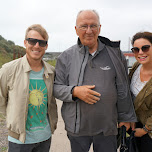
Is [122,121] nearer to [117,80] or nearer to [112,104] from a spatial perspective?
[112,104]

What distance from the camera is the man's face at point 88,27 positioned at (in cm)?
228

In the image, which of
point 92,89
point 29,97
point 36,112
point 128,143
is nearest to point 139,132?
point 128,143

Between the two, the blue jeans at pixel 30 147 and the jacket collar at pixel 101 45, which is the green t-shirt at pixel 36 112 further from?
the jacket collar at pixel 101 45

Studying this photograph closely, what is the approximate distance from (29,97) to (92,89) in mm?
793

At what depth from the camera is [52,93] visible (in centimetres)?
239

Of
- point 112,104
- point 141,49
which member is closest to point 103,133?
point 112,104

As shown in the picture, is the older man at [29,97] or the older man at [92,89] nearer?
the older man at [29,97]

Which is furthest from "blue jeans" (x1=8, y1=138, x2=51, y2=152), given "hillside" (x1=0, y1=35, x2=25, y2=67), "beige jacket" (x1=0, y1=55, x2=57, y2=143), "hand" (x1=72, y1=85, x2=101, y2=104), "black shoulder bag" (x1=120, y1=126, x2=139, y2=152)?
"hillside" (x1=0, y1=35, x2=25, y2=67)

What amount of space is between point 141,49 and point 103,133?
1213mm

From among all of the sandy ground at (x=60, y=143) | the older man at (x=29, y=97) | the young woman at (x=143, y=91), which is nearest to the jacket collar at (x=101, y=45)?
the young woman at (x=143, y=91)

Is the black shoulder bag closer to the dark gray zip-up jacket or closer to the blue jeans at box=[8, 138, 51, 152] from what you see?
the dark gray zip-up jacket

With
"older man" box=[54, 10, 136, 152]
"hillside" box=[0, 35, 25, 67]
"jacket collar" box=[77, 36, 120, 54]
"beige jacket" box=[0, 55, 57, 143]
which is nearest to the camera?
"beige jacket" box=[0, 55, 57, 143]

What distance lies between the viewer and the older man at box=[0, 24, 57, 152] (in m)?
2.11

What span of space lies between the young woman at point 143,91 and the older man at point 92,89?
0.15 m
